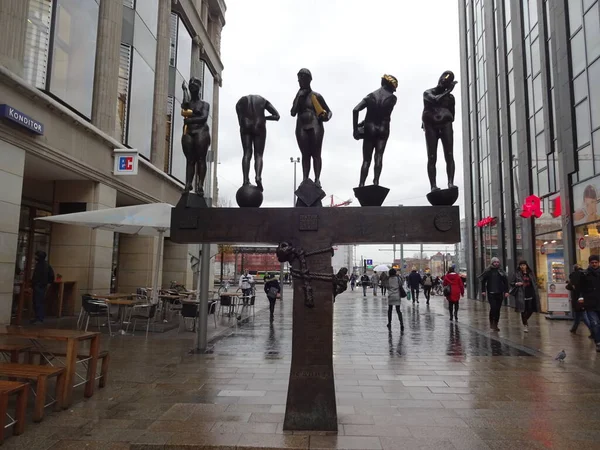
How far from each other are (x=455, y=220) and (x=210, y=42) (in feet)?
88.4

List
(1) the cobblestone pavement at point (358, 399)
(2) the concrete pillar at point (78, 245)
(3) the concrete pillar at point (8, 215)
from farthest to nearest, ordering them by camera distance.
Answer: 1. (2) the concrete pillar at point (78, 245)
2. (3) the concrete pillar at point (8, 215)
3. (1) the cobblestone pavement at point (358, 399)

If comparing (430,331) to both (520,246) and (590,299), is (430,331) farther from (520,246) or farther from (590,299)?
(520,246)

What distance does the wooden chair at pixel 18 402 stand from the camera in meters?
→ 4.17

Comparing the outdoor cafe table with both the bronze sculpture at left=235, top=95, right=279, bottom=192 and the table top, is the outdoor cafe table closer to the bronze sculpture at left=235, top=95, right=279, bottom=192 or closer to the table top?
the table top

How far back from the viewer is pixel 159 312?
611 inches

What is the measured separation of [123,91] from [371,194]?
49.1 feet

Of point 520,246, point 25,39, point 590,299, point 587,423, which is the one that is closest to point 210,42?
point 25,39

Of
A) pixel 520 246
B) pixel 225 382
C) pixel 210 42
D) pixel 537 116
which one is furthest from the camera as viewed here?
pixel 210 42

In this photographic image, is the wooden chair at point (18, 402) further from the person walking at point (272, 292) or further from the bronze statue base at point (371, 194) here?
the person walking at point (272, 292)

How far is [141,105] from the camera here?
61.4 ft

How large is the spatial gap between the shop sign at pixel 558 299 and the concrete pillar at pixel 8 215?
16867 mm

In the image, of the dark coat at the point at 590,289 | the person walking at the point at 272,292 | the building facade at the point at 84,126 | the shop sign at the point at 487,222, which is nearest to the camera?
the dark coat at the point at 590,289

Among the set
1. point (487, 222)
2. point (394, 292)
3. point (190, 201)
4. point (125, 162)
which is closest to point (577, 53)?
point (487, 222)

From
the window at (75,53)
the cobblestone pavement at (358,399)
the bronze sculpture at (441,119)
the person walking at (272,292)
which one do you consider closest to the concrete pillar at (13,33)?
the window at (75,53)
